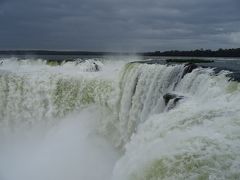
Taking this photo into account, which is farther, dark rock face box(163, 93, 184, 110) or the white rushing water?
dark rock face box(163, 93, 184, 110)

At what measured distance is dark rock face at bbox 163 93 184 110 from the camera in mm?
14732

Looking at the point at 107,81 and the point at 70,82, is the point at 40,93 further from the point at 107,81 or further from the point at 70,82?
the point at 107,81

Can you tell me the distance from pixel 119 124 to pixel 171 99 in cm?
687

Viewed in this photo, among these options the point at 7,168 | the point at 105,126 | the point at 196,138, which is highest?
the point at 196,138

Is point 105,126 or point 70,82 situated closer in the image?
point 105,126

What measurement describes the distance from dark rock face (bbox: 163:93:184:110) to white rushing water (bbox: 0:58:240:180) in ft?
0.23

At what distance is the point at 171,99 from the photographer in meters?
15.5

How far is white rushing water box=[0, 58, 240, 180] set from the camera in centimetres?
926

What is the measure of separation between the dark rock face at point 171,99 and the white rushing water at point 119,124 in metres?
0.07

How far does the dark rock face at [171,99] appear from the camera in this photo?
14.7 metres

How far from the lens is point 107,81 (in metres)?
25.2

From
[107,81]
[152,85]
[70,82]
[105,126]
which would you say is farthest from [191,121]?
[70,82]

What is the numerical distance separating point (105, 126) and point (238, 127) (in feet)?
44.0

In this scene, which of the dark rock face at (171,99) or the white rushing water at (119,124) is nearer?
the white rushing water at (119,124)
